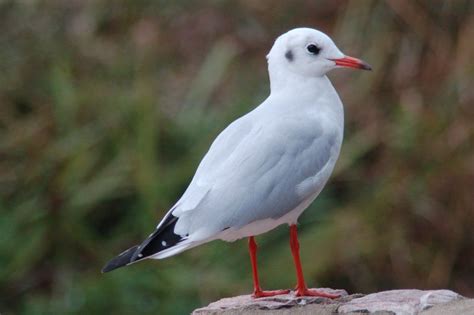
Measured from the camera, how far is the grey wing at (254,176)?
134 inches

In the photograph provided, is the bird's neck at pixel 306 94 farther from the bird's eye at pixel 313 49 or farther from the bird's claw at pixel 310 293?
the bird's claw at pixel 310 293

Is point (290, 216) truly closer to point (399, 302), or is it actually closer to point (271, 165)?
point (271, 165)

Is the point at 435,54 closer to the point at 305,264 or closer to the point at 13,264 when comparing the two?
the point at 305,264

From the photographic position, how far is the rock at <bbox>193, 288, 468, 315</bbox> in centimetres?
329

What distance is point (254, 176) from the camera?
345 centimetres

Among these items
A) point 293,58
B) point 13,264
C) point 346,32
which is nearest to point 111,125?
point 13,264

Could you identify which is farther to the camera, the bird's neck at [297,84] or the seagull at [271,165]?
the bird's neck at [297,84]

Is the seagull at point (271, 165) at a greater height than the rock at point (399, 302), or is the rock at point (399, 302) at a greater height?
the seagull at point (271, 165)

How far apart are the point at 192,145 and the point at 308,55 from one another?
6.12ft

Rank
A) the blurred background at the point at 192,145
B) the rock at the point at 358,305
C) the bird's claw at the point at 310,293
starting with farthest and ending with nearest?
the blurred background at the point at 192,145, the bird's claw at the point at 310,293, the rock at the point at 358,305

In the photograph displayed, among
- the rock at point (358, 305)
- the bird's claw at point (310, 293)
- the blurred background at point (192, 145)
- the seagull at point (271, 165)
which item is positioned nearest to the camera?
the rock at point (358, 305)

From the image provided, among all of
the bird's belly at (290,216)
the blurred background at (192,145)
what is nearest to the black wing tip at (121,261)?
the bird's belly at (290,216)

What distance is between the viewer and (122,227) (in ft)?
17.4

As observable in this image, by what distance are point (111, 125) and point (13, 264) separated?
758 mm
